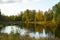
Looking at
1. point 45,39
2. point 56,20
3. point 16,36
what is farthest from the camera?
point 56,20

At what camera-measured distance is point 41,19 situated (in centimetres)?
4919

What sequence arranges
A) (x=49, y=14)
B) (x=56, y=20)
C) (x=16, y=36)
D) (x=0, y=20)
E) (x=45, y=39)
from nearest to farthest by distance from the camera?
(x=16, y=36)
(x=45, y=39)
(x=56, y=20)
(x=0, y=20)
(x=49, y=14)

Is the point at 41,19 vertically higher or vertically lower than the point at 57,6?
lower

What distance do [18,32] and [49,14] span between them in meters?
33.9

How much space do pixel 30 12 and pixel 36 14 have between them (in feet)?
Answer: 7.46

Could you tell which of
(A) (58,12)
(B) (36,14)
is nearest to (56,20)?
(A) (58,12)

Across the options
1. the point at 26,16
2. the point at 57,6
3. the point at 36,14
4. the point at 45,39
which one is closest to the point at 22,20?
the point at 26,16

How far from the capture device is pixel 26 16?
167 feet

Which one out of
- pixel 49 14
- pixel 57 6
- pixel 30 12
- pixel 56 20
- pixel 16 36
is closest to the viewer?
pixel 16 36

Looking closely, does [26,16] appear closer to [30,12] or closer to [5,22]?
[30,12]

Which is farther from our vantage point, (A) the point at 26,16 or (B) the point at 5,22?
(A) the point at 26,16

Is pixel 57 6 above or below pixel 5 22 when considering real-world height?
above

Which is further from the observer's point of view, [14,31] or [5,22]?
→ [5,22]

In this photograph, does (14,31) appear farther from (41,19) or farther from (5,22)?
(41,19)
